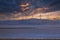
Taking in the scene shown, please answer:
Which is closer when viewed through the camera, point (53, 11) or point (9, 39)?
point (9, 39)

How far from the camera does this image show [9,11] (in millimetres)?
10594

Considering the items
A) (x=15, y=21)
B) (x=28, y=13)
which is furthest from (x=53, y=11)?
(x=15, y=21)

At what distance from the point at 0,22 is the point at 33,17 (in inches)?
61.8

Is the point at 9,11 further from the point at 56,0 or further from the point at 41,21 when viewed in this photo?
the point at 56,0

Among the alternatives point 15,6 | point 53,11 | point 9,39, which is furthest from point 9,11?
point 9,39

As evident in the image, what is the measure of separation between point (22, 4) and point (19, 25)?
110cm

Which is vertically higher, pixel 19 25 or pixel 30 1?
pixel 30 1

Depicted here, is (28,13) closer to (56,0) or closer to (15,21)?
(15,21)

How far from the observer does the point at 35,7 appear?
1067cm

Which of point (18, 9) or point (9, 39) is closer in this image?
point (9, 39)

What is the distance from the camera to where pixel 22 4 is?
10773 millimetres

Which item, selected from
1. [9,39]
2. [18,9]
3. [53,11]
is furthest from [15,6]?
[9,39]

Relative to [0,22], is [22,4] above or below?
above

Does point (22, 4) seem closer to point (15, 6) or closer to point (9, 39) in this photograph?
point (15, 6)
